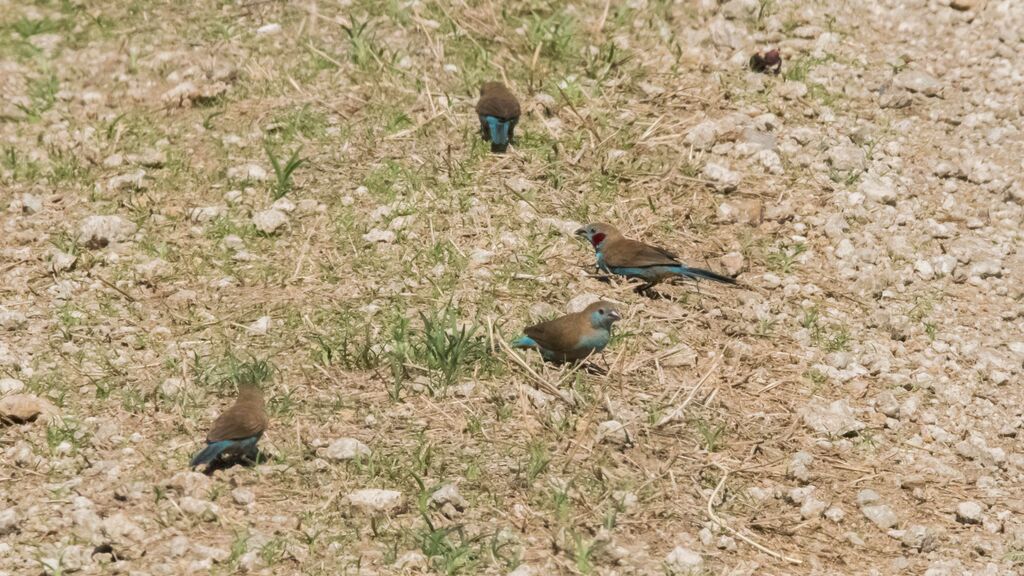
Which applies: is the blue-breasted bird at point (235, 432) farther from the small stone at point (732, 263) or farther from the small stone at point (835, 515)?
the small stone at point (732, 263)

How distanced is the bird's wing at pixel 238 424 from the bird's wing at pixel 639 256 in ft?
7.24

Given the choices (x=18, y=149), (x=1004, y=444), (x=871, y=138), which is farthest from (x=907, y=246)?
(x=18, y=149)

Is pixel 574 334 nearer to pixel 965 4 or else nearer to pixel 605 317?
pixel 605 317

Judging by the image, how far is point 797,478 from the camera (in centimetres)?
581

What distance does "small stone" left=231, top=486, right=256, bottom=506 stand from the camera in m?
5.33

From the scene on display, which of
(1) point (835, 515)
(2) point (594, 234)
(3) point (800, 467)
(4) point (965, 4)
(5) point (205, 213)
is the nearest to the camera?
(1) point (835, 515)

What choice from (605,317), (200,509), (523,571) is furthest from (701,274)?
(200,509)

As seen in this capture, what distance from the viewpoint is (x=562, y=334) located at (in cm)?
612

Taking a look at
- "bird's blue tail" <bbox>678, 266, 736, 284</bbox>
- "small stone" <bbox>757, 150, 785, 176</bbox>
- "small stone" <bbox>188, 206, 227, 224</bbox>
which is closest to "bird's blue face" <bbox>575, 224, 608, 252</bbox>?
"bird's blue tail" <bbox>678, 266, 736, 284</bbox>

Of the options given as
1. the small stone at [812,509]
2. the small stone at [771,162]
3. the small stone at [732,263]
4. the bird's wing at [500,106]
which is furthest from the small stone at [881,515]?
the bird's wing at [500,106]

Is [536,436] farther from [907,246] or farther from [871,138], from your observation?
[871,138]

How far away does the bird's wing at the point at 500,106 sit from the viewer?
7770 mm

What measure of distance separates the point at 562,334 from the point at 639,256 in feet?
3.21

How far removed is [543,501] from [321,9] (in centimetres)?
501
